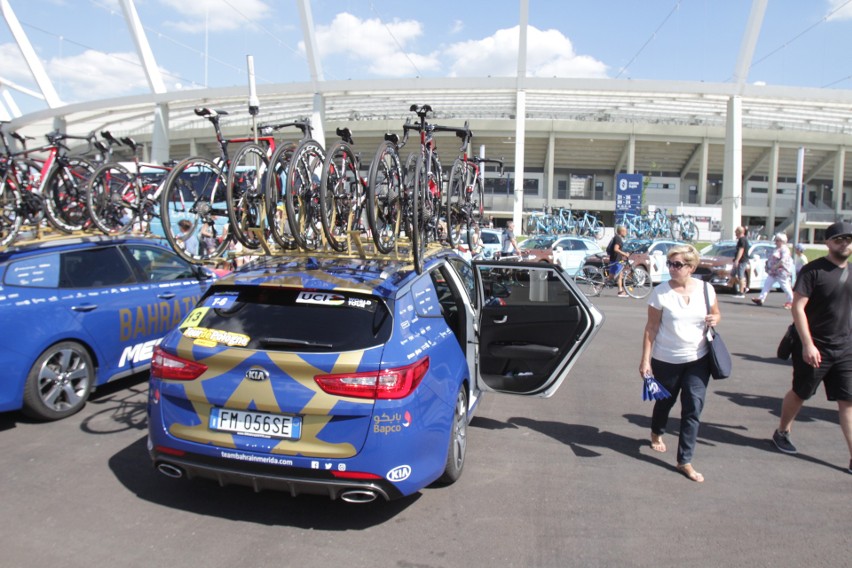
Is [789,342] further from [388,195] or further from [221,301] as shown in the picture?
[221,301]

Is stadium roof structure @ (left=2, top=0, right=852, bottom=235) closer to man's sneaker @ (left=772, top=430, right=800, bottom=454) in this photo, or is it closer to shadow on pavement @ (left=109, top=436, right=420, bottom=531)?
man's sneaker @ (left=772, top=430, right=800, bottom=454)

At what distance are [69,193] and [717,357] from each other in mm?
6781

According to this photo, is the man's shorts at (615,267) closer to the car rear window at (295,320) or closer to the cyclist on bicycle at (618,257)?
the cyclist on bicycle at (618,257)

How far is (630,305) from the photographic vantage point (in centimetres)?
1390

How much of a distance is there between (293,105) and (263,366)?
1412 inches

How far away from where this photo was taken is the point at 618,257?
601 inches

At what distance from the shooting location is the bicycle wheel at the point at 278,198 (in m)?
4.77

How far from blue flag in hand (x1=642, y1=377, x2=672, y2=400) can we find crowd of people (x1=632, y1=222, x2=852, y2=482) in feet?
0.20

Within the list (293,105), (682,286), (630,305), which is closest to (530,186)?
(293,105)

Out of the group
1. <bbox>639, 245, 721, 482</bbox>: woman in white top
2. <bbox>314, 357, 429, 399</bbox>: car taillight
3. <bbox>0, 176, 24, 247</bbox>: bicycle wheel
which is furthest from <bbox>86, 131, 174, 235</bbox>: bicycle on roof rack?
<bbox>639, 245, 721, 482</bbox>: woman in white top

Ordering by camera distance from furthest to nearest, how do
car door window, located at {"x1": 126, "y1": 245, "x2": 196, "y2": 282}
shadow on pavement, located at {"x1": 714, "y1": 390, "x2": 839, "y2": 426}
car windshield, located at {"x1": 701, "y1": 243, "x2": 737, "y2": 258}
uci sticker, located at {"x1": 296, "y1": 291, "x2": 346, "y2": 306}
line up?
car windshield, located at {"x1": 701, "y1": 243, "x2": 737, "y2": 258} < car door window, located at {"x1": 126, "y1": 245, "x2": 196, "y2": 282} < shadow on pavement, located at {"x1": 714, "y1": 390, "x2": 839, "y2": 426} < uci sticker, located at {"x1": 296, "y1": 291, "x2": 346, "y2": 306}

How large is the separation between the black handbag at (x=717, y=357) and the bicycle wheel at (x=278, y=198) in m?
3.39

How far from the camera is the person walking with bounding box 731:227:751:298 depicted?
14.6 meters

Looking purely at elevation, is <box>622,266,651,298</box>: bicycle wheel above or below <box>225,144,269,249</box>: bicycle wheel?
below
